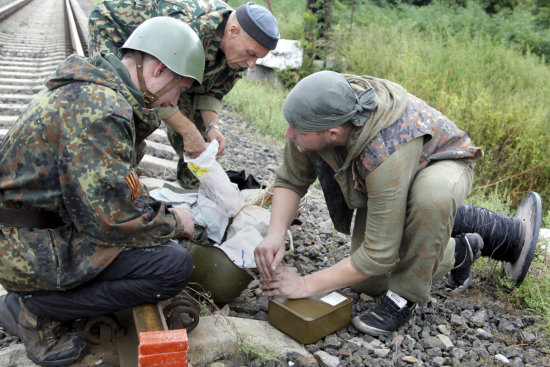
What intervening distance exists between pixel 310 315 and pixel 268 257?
0.41 meters

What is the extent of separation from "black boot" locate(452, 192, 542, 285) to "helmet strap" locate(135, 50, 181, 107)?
2195 millimetres

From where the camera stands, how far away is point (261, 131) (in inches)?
272

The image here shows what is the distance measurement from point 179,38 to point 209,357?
5.00 ft

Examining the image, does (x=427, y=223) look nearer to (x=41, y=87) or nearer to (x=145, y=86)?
(x=145, y=86)

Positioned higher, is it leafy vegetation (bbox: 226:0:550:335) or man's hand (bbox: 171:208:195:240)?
man's hand (bbox: 171:208:195:240)

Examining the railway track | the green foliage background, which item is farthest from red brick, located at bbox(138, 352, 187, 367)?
the green foliage background

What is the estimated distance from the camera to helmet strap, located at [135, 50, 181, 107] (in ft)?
7.65

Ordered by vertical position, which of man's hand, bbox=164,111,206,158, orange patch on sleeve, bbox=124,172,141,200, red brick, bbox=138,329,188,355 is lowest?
red brick, bbox=138,329,188,355

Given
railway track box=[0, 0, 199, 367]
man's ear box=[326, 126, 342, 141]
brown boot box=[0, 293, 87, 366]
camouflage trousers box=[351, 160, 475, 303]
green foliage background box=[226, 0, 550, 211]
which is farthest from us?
green foliage background box=[226, 0, 550, 211]

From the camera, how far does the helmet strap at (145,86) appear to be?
7.65 feet

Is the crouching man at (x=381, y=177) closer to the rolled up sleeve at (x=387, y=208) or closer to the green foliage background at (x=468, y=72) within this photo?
the rolled up sleeve at (x=387, y=208)

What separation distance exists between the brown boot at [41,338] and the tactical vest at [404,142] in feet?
5.11

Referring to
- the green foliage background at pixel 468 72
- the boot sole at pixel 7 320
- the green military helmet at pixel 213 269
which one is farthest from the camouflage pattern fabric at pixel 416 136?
the green foliage background at pixel 468 72

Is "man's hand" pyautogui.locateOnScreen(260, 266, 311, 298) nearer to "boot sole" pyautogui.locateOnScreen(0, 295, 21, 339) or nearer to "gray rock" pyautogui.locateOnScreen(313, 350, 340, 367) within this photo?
"gray rock" pyautogui.locateOnScreen(313, 350, 340, 367)
